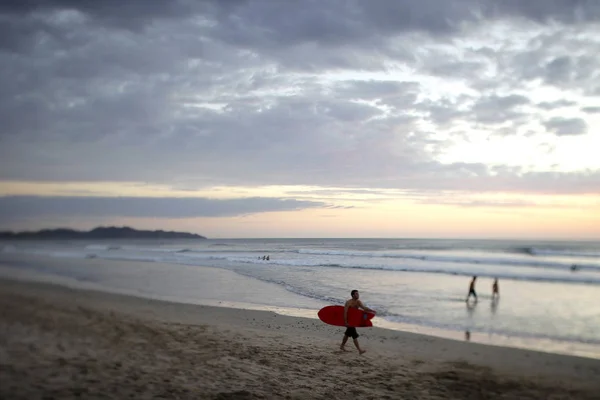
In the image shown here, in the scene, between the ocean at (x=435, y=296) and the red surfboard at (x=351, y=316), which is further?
the ocean at (x=435, y=296)

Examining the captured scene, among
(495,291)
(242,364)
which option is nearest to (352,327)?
(242,364)

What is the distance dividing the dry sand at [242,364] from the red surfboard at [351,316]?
2.03ft

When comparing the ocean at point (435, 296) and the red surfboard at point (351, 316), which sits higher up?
the red surfboard at point (351, 316)

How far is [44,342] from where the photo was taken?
7.07 metres

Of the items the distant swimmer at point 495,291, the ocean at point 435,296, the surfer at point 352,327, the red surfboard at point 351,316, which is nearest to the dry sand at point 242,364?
the surfer at point 352,327

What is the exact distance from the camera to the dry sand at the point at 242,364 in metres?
6.46

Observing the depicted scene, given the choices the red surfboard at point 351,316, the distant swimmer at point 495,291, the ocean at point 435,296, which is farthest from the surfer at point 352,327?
the distant swimmer at point 495,291

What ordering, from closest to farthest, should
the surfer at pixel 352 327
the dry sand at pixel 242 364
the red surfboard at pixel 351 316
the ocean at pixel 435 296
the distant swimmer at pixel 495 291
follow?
the dry sand at pixel 242 364, the surfer at pixel 352 327, the red surfboard at pixel 351 316, the ocean at pixel 435 296, the distant swimmer at pixel 495 291

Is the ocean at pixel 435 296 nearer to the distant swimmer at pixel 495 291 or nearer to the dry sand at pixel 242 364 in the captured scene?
the distant swimmer at pixel 495 291

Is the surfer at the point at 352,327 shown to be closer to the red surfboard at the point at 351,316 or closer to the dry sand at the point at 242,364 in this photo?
the red surfboard at the point at 351,316

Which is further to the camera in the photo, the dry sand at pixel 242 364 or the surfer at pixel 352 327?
the surfer at pixel 352 327

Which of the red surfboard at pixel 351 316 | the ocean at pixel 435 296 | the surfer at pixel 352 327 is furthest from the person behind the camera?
the ocean at pixel 435 296

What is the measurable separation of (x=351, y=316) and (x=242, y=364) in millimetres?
3182

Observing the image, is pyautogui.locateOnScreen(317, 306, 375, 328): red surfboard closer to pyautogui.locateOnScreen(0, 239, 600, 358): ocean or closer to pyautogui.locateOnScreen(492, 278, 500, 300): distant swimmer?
pyautogui.locateOnScreen(0, 239, 600, 358): ocean
